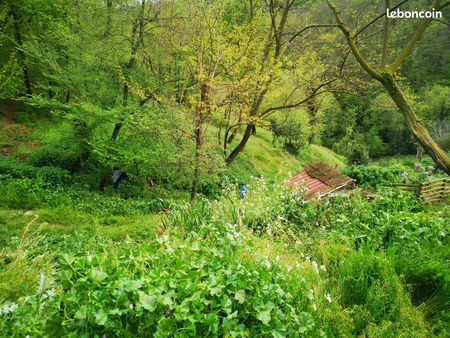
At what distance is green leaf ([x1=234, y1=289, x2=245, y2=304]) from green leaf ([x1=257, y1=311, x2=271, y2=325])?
0.13m

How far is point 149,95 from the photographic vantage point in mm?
10539

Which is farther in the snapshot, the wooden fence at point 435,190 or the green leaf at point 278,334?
the wooden fence at point 435,190

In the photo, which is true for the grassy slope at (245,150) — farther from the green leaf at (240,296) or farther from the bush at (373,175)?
the green leaf at (240,296)

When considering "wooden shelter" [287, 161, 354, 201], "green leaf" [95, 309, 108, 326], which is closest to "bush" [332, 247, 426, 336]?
"green leaf" [95, 309, 108, 326]

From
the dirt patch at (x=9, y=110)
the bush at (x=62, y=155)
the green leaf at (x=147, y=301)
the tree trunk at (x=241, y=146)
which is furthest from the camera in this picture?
the dirt patch at (x=9, y=110)

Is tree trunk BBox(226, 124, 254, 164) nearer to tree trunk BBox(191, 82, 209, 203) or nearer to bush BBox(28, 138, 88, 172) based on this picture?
tree trunk BBox(191, 82, 209, 203)

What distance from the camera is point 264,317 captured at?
198 centimetres

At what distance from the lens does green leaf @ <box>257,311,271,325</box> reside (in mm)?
1958

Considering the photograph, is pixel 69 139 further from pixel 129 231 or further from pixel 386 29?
pixel 386 29

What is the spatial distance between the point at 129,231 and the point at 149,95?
4.50m

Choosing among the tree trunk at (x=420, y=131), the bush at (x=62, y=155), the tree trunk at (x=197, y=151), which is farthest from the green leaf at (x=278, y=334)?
the bush at (x=62, y=155)

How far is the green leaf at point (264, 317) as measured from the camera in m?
1.96

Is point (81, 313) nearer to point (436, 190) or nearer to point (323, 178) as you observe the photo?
point (436, 190)

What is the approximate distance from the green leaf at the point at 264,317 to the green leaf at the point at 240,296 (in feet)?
0.42
